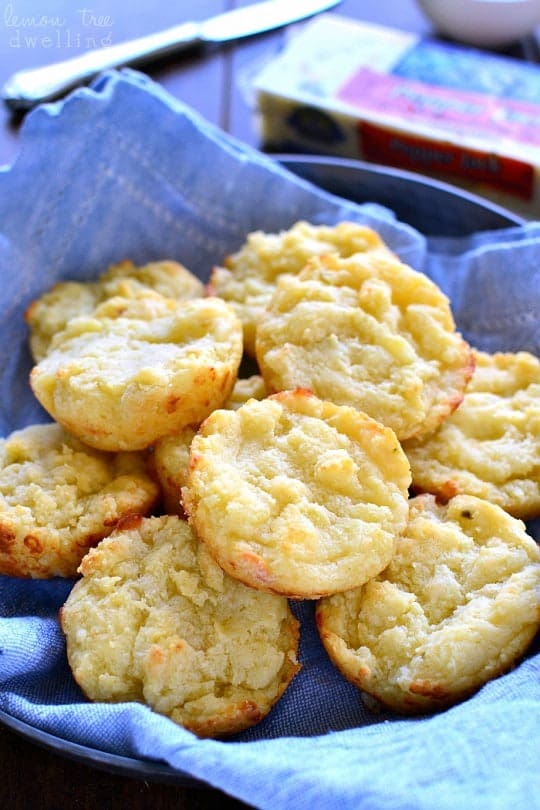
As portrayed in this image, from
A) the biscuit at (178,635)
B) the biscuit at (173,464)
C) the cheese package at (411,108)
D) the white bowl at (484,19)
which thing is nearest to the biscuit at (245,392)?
the biscuit at (173,464)

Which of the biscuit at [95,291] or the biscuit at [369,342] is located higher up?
the biscuit at [369,342]

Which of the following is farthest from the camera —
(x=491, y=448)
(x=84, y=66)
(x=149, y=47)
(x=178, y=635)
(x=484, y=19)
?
(x=484, y=19)

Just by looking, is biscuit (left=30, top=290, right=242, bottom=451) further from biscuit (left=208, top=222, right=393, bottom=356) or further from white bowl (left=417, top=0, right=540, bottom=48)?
white bowl (left=417, top=0, right=540, bottom=48)

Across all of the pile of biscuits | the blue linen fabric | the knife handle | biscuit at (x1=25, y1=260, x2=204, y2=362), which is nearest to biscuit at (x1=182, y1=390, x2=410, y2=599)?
the pile of biscuits

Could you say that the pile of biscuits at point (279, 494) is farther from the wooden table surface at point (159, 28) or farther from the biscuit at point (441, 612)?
the wooden table surface at point (159, 28)

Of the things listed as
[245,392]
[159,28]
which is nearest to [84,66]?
[159,28]

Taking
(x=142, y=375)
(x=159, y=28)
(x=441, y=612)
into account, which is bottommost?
(x=441, y=612)

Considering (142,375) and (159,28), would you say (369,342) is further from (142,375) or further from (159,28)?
(159,28)
